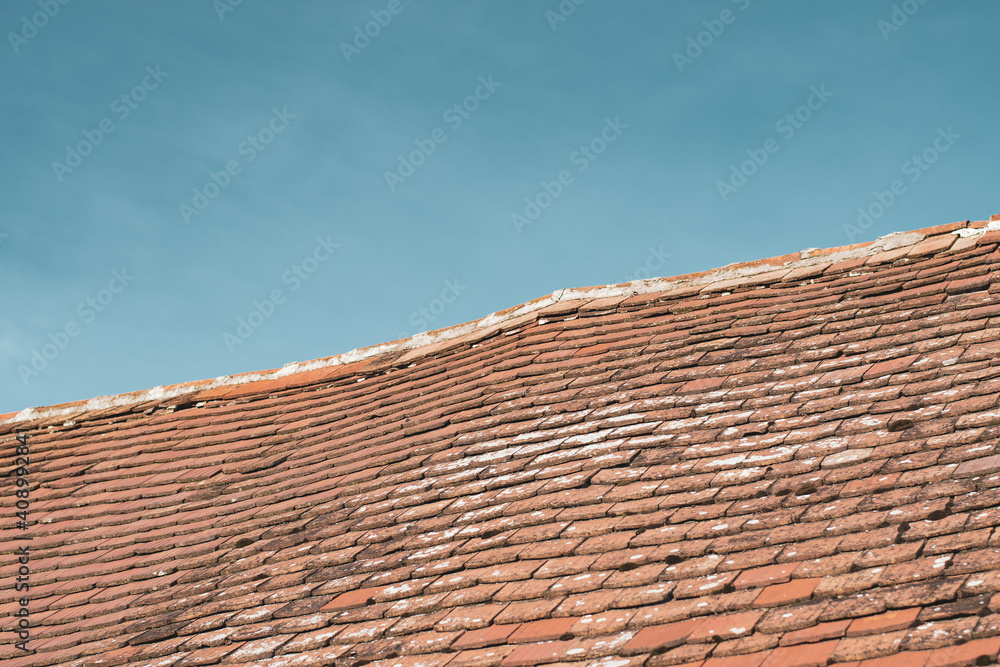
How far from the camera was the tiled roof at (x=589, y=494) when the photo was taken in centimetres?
327

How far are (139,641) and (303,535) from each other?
3.37 feet

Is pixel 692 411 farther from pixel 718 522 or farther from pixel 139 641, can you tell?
pixel 139 641

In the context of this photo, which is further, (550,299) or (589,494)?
(550,299)

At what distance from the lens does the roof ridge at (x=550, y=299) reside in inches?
244

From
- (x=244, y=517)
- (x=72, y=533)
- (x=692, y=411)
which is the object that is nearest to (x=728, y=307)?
(x=692, y=411)

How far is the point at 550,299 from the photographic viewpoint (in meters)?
7.08

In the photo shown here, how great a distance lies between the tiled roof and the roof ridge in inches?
1.2

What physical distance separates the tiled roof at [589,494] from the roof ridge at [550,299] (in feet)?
0.10

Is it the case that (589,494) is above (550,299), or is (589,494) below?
below

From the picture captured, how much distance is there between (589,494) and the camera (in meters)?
4.45

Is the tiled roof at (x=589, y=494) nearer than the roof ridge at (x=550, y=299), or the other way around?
the tiled roof at (x=589, y=494)

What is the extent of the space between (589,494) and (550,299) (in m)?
2.85

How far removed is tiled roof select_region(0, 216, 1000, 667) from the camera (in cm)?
327

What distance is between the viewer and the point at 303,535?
5.20 m
